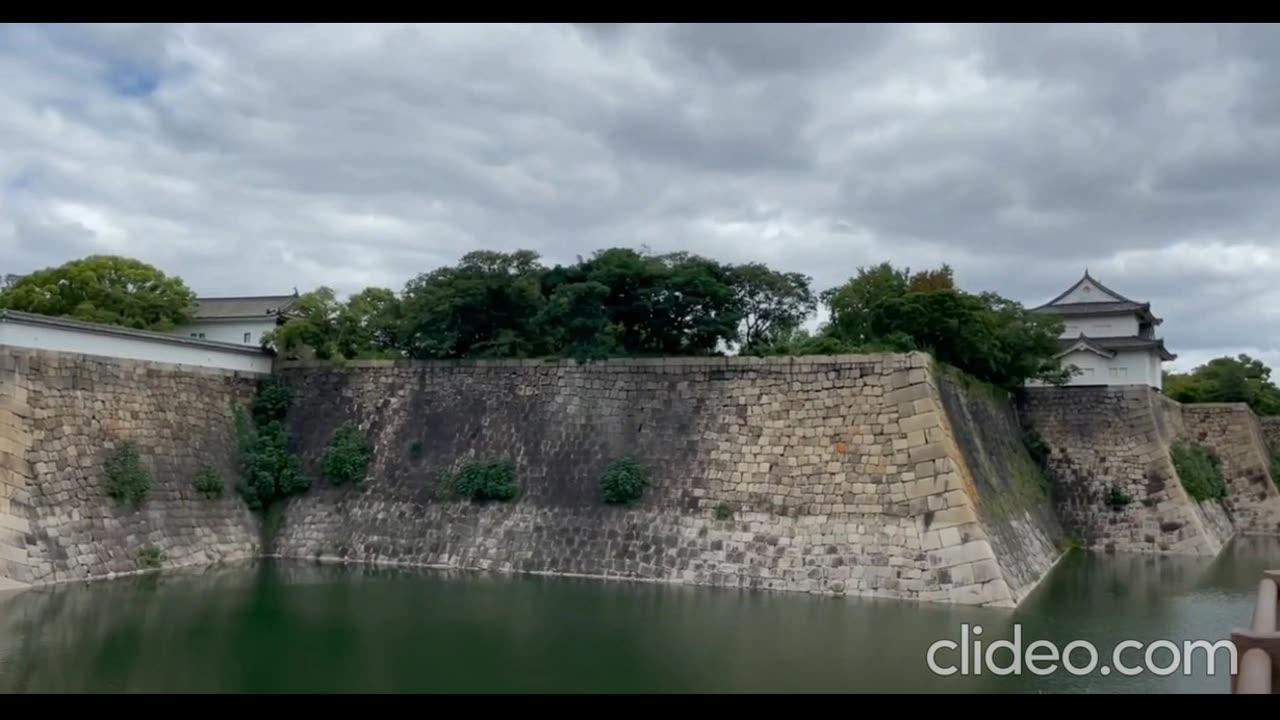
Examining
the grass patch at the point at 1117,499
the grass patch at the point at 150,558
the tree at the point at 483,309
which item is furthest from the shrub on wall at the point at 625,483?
the grass patch at the point at 1117,499

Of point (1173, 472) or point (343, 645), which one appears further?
point (1173, 472)

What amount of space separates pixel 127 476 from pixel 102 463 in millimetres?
433

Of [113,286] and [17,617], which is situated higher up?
[113,286]

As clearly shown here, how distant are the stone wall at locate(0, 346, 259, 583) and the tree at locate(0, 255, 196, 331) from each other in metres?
6.87

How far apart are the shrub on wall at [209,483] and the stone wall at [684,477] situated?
155 cm

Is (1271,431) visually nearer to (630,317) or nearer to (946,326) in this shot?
(946,326)

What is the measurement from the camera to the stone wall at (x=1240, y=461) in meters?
28.6

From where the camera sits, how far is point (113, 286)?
25.0 m

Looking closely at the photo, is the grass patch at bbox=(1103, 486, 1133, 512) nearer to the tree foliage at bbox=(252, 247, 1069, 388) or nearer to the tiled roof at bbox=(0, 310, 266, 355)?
the tree foliage at bbox=(252, 247, 1069, 388)

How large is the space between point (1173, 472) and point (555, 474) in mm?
15290

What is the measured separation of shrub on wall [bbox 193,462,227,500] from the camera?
59.1ft

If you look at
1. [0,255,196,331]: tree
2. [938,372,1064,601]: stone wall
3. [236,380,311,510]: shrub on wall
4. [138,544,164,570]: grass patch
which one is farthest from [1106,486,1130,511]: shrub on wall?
[0,255,196,331]: tree
